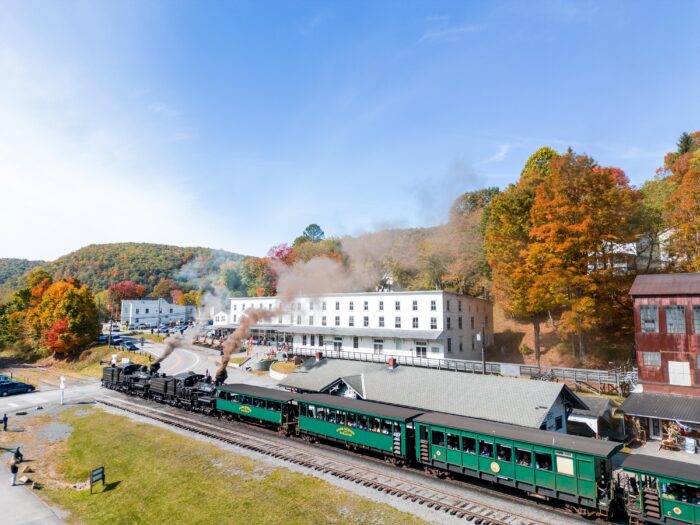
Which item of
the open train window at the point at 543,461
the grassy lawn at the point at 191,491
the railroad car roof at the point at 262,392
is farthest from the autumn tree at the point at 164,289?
the open train window at the point at 543,461

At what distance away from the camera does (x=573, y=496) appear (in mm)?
16984

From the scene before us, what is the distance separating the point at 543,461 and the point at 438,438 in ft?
16.6

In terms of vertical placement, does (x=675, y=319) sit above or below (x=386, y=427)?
above

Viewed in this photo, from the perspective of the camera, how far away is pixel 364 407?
2519cm

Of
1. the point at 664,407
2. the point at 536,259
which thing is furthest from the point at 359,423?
the point at 536,259

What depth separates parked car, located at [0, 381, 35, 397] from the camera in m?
46.4

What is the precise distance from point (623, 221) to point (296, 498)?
3660 cm

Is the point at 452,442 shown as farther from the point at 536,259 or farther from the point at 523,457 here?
the point at 536,259

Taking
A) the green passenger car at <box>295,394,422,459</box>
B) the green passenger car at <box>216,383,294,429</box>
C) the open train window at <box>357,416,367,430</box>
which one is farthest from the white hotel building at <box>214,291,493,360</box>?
the open train window at <box>357,416,367,430</box>

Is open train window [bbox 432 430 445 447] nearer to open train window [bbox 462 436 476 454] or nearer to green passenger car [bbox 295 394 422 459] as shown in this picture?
open train window [bbox 462 436 476 454]

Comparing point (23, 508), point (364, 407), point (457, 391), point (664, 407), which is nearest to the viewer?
point (23, 508)

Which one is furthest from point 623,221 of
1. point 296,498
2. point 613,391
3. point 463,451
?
point 296,498

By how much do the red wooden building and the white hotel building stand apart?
18.7 m

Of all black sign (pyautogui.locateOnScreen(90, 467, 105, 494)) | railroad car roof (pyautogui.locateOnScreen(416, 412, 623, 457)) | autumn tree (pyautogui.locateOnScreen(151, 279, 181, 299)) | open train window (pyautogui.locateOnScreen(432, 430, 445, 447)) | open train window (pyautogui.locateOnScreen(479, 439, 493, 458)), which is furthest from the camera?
autumn tree (pyautogui.locateOnScreen(151, 279, 181, 299))
